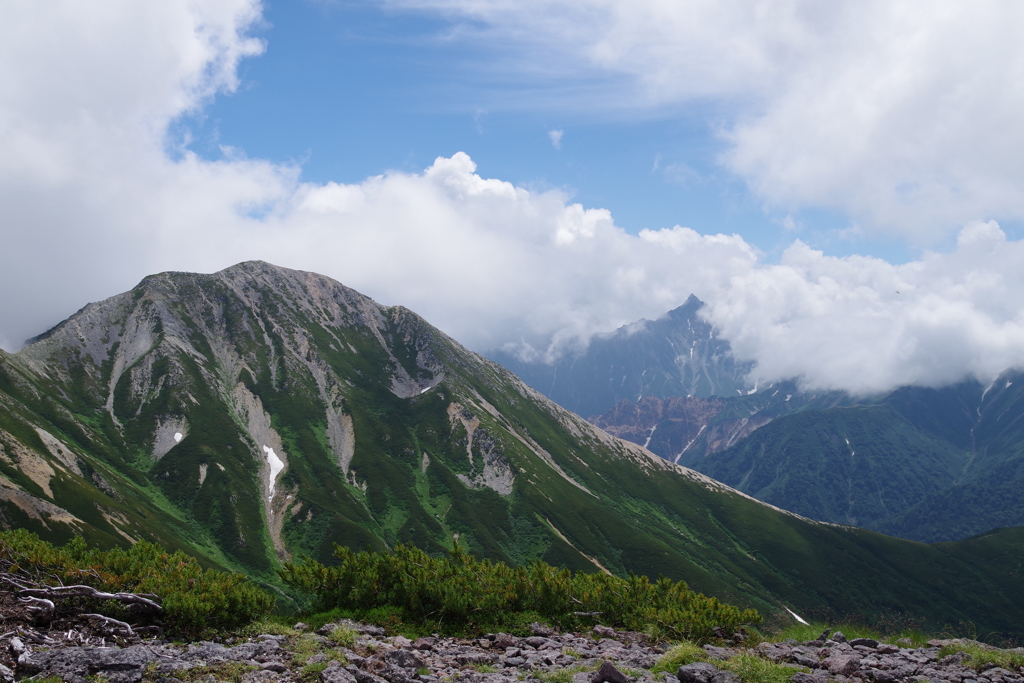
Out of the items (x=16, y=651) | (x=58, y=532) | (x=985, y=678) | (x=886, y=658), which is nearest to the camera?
(x=16, y=651)

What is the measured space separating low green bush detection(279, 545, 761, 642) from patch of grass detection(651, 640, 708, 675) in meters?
6.26

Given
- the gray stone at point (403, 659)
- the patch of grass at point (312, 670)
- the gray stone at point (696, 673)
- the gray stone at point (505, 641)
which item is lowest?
the gray stone at point (505, 641)

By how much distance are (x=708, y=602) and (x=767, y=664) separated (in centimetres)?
1136

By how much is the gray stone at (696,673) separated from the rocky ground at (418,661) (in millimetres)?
31

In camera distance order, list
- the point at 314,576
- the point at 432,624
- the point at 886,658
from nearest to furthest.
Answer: the point at 886,658, the point at 432,624, the point at 314,576

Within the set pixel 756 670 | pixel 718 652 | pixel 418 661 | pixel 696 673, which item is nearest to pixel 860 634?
pixel 718 652

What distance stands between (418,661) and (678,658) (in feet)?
29.8

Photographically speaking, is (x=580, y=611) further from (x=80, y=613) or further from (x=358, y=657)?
(x=80, y=613)

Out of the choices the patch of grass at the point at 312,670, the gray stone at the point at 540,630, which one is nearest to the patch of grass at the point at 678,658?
the gray stone at the point at 540,630

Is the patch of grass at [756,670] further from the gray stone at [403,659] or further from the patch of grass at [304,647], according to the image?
the patch of grass at [304,647]

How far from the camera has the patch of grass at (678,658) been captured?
1934 centimetres

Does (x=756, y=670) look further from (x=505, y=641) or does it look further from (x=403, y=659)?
(x=403, y=659)

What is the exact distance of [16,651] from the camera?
16297 millimetres

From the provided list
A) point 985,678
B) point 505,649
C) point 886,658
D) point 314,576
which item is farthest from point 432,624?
point 985,678
